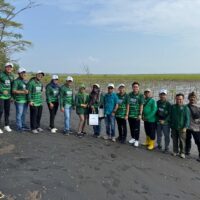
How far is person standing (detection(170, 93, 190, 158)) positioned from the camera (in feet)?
31.6

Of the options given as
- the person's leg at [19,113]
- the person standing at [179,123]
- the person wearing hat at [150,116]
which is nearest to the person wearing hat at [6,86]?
the person's leg at [19,113]

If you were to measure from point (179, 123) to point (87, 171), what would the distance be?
3.52 meters

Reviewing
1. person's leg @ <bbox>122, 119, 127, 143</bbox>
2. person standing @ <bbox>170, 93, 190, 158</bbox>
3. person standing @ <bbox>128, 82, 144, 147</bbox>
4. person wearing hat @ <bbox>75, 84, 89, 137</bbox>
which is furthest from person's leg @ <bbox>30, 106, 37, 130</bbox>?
person standing @ <bbox>170, 93, 190, 158</bbox>

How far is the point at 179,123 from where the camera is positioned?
9.72 metres

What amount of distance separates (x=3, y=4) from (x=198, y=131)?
24.5 m

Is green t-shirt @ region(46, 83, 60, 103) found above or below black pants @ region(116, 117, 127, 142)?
above

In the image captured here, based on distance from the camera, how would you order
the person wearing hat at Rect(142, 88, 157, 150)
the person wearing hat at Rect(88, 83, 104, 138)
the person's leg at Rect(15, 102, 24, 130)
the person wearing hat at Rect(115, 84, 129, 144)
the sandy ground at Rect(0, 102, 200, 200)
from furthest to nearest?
the person wearing hat at Rect(88, 83, 104, 138) < the person wearing hat at Rect(115, 84, 129, 144) < the person wearing hat at Rect(142, 88, 157, 150) < the person's leg at Rect(15, 102, 24, 130) < the sandy ground at Rect(0, 102, 200, 200)

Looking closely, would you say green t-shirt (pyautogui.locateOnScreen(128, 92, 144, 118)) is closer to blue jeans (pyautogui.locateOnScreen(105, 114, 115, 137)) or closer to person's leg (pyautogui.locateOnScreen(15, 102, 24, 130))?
blue jeans (pyautogui.locateOnScreen(105, 114, 115, 137))

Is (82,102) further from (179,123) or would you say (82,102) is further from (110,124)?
(179,123)

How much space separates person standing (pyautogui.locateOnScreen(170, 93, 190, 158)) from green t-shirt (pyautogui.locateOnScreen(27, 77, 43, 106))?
4023 mm

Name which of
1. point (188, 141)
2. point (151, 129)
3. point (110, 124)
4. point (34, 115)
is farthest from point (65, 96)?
point (188, 141)

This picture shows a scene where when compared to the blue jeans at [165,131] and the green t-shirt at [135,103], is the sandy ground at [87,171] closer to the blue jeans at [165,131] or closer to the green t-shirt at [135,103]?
the blue jeans at [165,131]

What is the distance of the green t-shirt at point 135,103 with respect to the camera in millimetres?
10156

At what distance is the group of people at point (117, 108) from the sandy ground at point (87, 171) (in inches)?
18.9
